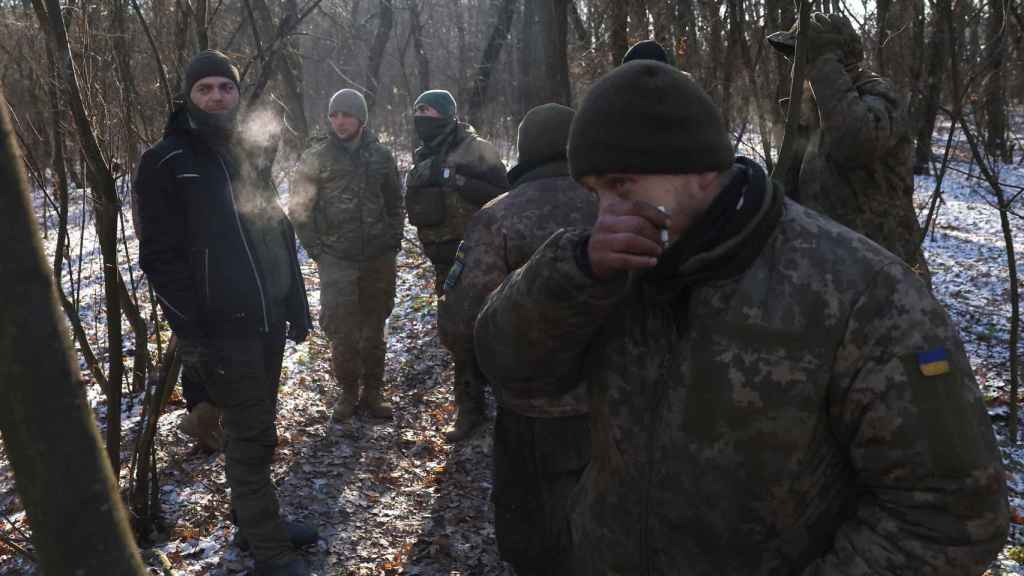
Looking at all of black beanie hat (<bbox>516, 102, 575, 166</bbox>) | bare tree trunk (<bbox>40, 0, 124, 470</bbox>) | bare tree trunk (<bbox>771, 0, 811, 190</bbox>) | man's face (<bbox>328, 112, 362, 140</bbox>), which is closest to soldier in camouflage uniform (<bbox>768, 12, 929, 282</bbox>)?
bare tree trunk (<bbox>771, 0, 811, 190</bbox>)

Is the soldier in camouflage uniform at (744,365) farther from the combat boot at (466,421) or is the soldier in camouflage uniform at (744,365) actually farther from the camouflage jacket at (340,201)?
the camouflage jacket at (340,201)

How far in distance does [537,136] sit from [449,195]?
2642 millimetres

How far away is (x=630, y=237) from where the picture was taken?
4.74ft

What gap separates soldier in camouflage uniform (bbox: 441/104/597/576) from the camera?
127 inches

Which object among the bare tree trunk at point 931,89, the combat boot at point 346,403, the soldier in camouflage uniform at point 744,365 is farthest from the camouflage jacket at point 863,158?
the combat boot at point 346,403

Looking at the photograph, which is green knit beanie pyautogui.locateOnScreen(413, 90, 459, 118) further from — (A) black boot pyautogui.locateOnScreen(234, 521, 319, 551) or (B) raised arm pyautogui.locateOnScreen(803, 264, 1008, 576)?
(B) raised arm pyautogui.locateOnScreen(803, 264, 1008, 576)

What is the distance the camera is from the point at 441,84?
28172mm

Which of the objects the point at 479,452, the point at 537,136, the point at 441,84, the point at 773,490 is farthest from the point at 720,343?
the point at 441,84

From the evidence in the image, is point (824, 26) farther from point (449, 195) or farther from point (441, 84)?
point (441, 84)

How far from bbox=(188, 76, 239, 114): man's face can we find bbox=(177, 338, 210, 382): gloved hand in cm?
112

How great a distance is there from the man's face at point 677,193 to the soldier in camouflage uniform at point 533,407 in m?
1.65

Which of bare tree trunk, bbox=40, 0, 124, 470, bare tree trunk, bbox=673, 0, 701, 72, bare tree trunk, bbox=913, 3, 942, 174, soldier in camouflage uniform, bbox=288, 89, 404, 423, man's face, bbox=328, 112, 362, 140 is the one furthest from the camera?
bare tree trunk, bbox=673, 0, 701, 72

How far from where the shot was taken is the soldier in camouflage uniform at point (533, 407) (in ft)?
10.6

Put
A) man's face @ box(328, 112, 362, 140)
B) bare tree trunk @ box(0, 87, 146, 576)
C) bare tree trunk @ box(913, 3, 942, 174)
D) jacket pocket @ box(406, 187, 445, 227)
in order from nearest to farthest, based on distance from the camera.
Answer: bare tree trunk @ box(0, 87, 146, 576), man's face @ box(328, 112, 362, 140), jacket pocket @ box(406, 187, 445, 227), bare tree trunk @ box(913, 3, 942, 174)
